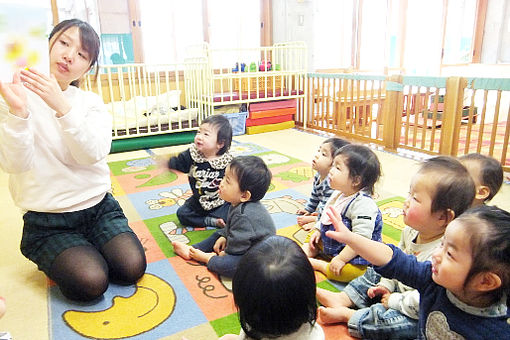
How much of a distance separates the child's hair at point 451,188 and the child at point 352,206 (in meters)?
0.36

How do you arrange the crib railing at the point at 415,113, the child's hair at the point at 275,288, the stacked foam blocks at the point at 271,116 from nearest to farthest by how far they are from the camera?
the child's hair at the point at 275,288
the crib railing at the point at 415,113
the stacked foam blocks at the point at 271,116

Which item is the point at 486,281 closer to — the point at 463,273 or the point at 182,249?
the point at 463,273

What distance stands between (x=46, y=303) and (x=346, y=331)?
105 centimetres

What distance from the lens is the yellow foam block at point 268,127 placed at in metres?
4.43

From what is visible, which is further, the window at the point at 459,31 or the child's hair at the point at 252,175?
the window at the point at 459,31

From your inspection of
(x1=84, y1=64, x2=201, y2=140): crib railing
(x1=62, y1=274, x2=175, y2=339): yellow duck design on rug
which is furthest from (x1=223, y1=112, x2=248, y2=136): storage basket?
(x1=62, y1=274, x2=175, y2=339): yellow duck design on rug

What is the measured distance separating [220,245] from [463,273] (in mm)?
1075

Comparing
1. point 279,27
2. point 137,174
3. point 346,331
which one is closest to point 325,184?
point 346,331

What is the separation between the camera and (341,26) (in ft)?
17.2

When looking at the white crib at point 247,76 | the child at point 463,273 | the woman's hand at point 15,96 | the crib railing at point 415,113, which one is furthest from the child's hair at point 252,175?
the white crib at point 247,76

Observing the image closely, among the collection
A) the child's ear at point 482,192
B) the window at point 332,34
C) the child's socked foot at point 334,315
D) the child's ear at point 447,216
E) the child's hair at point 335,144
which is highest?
the window at point 332,34

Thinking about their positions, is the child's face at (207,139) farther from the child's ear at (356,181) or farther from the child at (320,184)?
the child's ear at (356,181)

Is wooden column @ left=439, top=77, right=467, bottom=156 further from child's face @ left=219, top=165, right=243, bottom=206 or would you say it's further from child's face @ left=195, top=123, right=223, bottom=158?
child's face @ left=219, top=165, right=243, bottom=206

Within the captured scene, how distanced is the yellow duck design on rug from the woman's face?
82 centimetres
